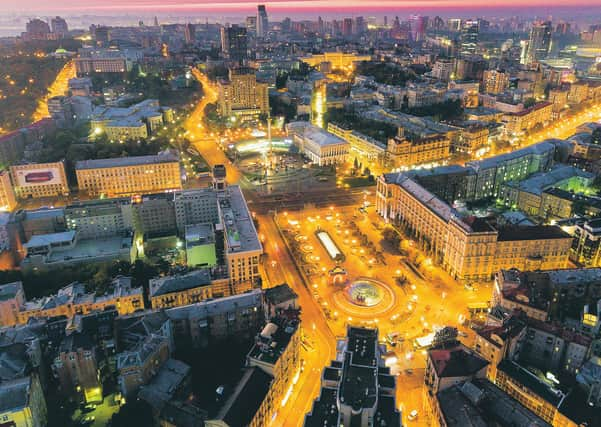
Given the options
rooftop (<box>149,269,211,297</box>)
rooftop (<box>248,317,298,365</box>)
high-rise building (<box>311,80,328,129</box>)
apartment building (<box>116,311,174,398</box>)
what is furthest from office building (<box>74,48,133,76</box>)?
rooftop (<box>248,317,298,365</box>)

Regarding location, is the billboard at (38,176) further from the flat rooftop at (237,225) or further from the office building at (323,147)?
the office building at (323,147)

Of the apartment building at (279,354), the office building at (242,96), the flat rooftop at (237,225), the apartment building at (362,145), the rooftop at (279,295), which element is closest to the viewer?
the apartment building at (279,354)

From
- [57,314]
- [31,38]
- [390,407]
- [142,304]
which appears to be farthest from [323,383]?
[31,38]

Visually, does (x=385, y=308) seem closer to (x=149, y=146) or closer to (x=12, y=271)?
(x=12, y=271)

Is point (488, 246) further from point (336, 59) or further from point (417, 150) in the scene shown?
point (336, 59)

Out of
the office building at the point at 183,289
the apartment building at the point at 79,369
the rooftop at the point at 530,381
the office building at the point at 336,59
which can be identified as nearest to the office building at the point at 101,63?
the office building at the point at 336,59

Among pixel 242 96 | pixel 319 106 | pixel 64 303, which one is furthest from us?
pixel 319 106

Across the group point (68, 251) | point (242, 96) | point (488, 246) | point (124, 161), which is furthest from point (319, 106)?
point (68, 251)
